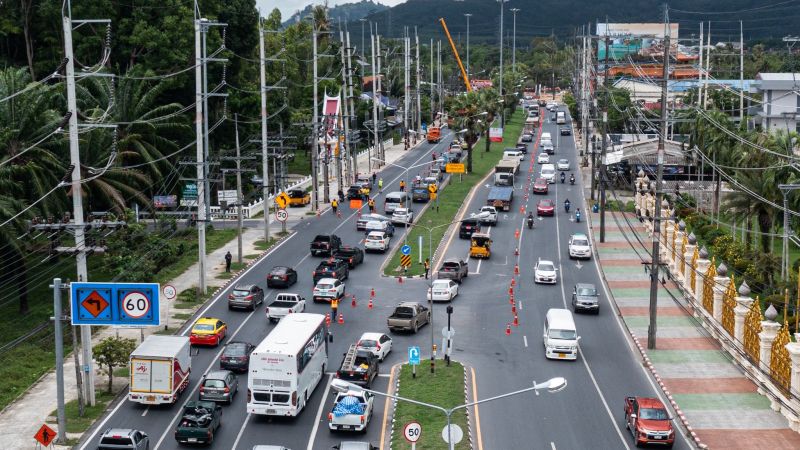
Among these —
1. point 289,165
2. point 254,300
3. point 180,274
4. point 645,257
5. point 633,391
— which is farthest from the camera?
point 289,165

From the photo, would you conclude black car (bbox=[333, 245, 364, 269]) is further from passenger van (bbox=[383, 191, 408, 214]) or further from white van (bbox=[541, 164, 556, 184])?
white van (bbox=[541, 164, 556, 184])

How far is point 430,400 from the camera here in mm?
48281

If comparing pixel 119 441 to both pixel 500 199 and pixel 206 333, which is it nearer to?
pixel 206 333

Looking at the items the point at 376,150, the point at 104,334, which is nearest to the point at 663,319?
the point at 104,334

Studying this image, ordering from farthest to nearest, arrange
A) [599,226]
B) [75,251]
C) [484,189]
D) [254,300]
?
[484,189], [599,226], [254,300], [75,251]

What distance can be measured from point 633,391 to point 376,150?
93218 millimetres

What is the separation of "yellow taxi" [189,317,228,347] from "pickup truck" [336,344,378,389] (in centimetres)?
881

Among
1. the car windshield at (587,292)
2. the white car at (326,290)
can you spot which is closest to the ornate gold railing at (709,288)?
the car windshield at (587,292)

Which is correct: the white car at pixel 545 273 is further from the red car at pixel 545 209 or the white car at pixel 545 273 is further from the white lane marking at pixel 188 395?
the red car at pixel 545 209

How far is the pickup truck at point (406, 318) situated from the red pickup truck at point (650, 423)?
60.8 ft

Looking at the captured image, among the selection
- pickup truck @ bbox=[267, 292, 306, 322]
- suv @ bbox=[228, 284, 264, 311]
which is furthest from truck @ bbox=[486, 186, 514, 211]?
pickup truck @ bbox=[267, 292, 306, 322]

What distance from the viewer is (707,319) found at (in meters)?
60.8

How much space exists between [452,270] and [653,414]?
31214mm

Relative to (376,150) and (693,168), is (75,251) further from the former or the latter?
(376,150)
